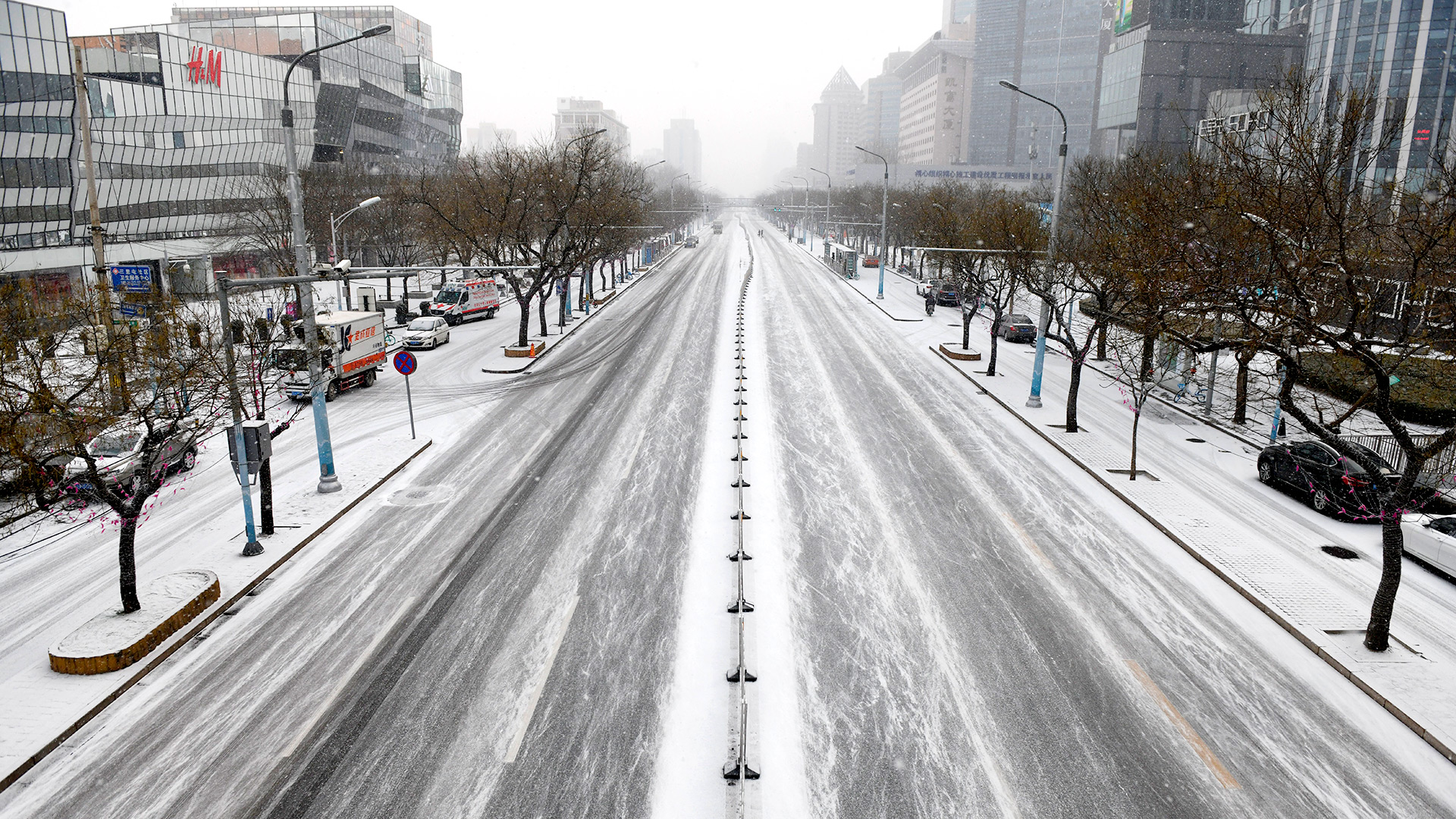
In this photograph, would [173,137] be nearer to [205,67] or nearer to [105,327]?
[205,67]

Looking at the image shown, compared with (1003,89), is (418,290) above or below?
below

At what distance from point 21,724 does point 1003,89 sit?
20405cm

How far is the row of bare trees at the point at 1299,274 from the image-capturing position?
439 inches


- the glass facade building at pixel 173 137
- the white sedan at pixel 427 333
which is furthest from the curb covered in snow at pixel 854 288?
the glass facade building at pixel 173 137

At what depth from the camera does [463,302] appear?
44.1 m

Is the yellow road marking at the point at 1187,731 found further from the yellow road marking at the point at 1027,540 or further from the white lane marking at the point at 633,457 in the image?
the white lane marking at the point at 633,457

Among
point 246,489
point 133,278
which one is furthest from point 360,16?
point 246,489

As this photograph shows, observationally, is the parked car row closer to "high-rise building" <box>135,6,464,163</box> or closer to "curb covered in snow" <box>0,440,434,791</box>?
"curb covered in snow" <box>0,440,434,791</box>

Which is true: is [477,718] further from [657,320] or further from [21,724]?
[657,320]

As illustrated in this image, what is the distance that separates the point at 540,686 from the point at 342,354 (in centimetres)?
2045

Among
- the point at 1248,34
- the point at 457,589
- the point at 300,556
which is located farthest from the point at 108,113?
the point at 1248,34

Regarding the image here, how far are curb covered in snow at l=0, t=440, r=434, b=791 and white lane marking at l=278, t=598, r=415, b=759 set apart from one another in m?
2.78

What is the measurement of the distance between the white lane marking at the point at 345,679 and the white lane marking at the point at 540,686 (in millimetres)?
2489

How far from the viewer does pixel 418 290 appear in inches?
2425
